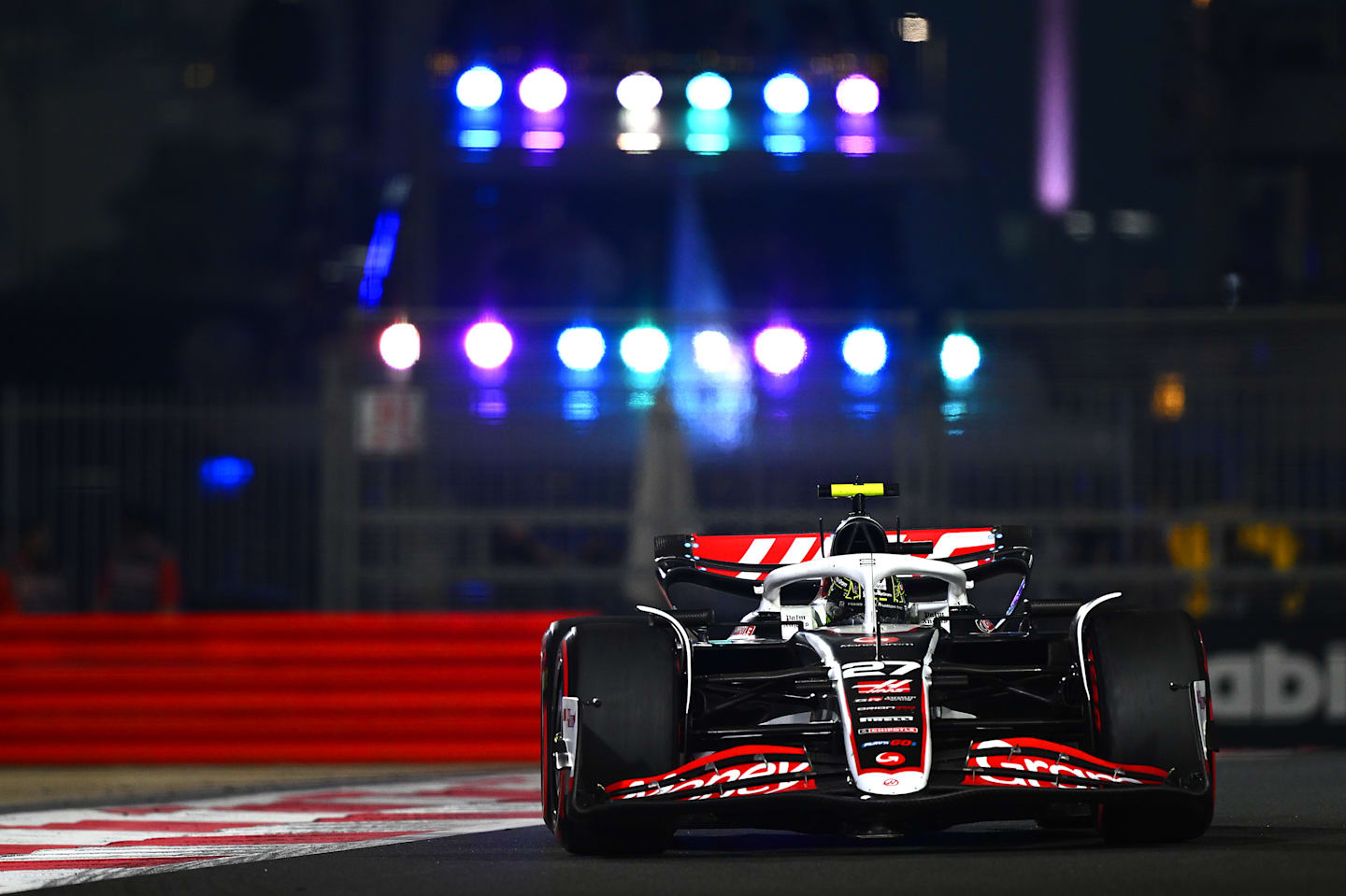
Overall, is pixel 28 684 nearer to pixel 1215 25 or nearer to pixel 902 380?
pixel 902 380

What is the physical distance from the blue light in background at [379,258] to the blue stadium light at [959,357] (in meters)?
6.37

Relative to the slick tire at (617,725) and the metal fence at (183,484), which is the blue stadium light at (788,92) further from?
the slick tire at (617,725)

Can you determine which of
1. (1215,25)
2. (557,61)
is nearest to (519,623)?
(557,61)

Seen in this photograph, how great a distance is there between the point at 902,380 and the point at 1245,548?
2327 millimetres

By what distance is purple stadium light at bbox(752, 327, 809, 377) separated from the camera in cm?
1416

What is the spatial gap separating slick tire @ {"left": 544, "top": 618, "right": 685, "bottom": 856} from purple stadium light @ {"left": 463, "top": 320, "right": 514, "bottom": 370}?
252 inches

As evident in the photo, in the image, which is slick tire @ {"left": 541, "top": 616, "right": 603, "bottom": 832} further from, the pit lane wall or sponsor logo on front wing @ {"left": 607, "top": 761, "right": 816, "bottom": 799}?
the pit lane wall

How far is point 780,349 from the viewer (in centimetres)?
1421

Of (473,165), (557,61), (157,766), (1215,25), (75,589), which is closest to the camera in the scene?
(157,766)

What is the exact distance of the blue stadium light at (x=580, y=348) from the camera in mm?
14273

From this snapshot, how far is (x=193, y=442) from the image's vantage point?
47.5 ft

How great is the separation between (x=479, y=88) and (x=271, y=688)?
201 inches

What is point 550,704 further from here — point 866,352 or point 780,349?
point 866,352

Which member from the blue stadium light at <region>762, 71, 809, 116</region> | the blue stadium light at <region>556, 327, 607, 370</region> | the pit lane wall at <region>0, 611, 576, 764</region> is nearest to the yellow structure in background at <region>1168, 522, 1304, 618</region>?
the blue stadium light at <region>556, 327, 607, 370</region>
